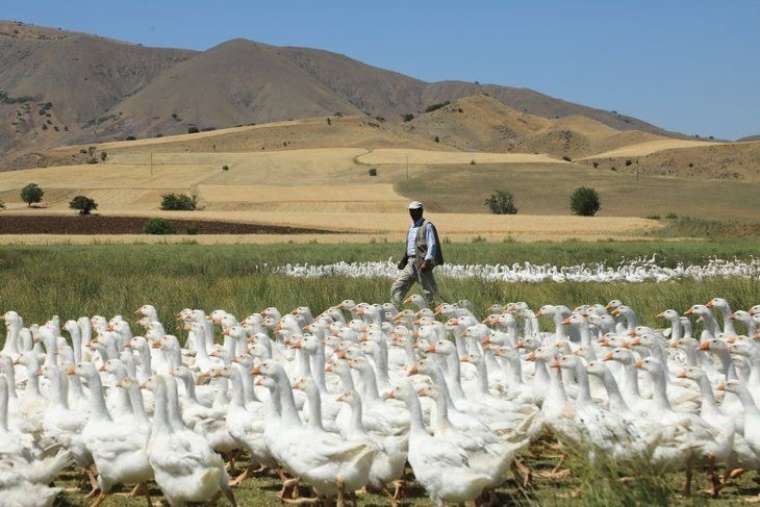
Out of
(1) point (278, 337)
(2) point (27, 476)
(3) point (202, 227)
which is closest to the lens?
(2) point (27, 476)

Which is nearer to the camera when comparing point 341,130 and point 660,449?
point 660,449

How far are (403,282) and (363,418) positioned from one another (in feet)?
34.9

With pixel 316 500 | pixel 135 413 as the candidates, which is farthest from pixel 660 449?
pixel 135 413

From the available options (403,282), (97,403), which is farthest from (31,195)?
(97,403)

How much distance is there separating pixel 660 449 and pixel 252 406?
438 cm

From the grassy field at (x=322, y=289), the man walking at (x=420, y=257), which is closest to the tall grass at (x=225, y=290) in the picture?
the grassy field at (x=322, y=289)

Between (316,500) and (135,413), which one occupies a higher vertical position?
(135,413)

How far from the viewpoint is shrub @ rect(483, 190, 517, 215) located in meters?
91.8

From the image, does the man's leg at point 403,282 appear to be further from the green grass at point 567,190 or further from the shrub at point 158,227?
the green grass at point 567,190

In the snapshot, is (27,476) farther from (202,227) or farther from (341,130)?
(341,130)

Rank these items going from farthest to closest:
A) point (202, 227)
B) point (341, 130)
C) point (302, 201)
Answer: point (341, 130), point (302, 201), point (202, 227)

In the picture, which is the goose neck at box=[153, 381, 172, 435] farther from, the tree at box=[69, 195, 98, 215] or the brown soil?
the tree at box=[69, 195, 98, 215]

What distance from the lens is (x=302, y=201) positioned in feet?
299

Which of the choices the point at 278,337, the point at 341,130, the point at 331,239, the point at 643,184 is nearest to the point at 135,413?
the point at 278,337
